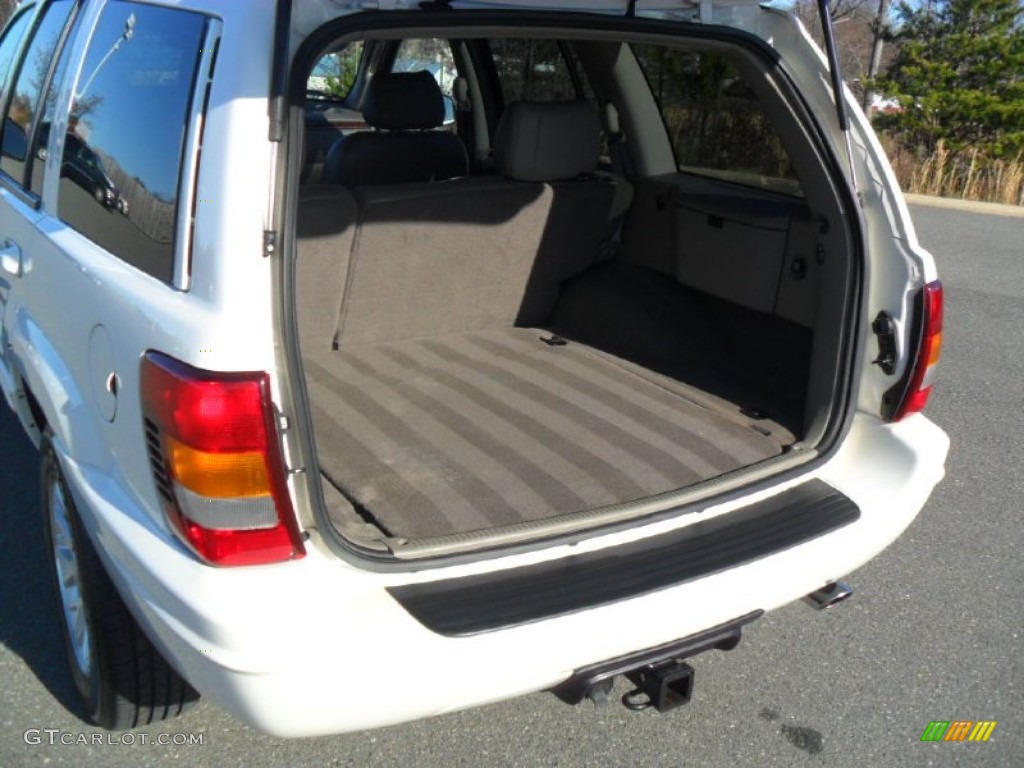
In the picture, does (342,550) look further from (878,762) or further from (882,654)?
(882,654)

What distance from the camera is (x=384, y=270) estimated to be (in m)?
3.51

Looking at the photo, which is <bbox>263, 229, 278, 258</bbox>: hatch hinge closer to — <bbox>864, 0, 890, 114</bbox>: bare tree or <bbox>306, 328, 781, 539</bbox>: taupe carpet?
<bbox>306, 328, 781, 539</bbox>: taupe carpet

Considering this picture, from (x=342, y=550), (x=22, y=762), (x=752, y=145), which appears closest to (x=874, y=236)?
(x=752, y=145)

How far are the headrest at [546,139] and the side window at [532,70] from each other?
59 centimetres

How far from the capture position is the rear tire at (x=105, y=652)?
2.26 m

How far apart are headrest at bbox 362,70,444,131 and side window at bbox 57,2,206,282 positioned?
159 centimetres

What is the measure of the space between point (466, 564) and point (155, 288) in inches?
32.4

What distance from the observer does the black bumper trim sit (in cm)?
190

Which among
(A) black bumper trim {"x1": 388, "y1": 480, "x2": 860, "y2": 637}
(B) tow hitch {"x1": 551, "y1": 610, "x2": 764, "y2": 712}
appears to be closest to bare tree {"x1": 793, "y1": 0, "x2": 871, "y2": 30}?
(A) black bumper trim {"x1": 388, "y1": 480, "x2": 860, "y2": 637}

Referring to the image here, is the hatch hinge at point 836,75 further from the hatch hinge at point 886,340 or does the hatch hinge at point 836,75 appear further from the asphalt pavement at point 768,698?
the asphalt pavement at point 768,698

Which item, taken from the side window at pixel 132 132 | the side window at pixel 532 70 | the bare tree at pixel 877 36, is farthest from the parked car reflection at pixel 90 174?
the bare tree at pixel 877 36

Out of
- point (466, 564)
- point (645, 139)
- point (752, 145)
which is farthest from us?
point (645, 139)

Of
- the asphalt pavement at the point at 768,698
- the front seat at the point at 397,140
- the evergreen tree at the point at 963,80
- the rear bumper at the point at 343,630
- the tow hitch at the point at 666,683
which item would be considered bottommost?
the asphalt pavement at the point at 768,698

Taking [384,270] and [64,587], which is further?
[384,270]
